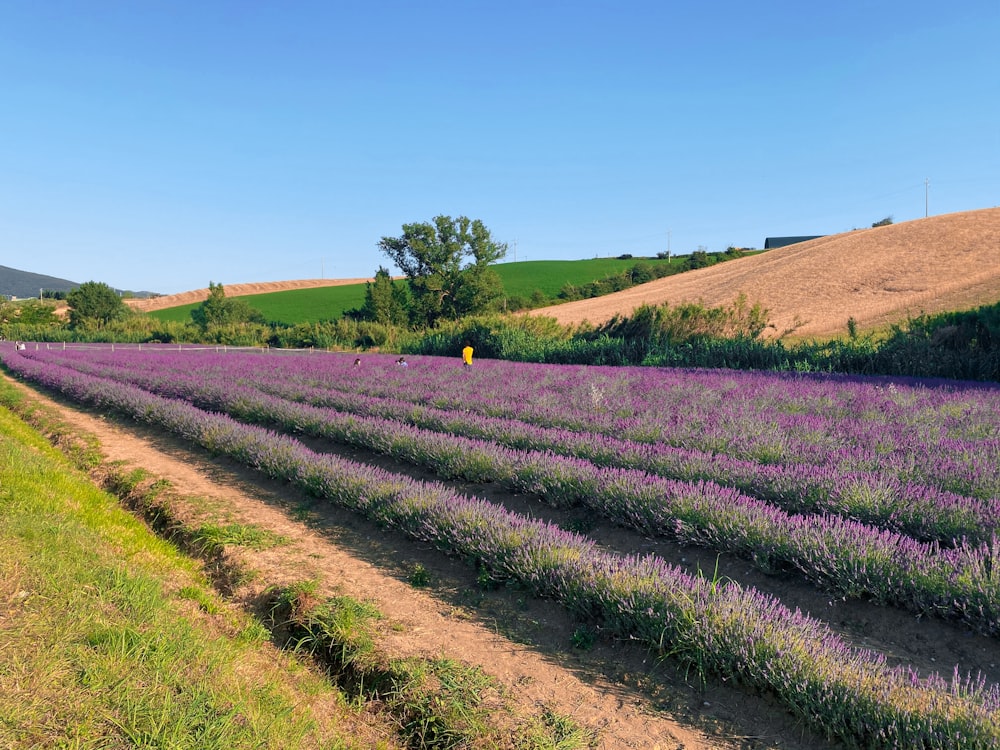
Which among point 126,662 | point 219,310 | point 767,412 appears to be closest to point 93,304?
point 219,310

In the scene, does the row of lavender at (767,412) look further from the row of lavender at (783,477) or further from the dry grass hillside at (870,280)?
the dry grass hillside at (870,280)

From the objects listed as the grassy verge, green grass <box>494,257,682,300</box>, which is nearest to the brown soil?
green grass <box>494,257,682,300</box>

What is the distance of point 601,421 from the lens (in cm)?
786

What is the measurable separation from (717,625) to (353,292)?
85.4m

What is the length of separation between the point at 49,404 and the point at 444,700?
1395cm

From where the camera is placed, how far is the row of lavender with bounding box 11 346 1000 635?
3.39 m

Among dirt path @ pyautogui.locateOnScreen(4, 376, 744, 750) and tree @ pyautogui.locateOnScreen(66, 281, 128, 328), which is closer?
dirt path @ pyautogui.locateOnScreen(4, 376, 744, 750)

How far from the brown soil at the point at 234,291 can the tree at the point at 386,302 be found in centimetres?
4415

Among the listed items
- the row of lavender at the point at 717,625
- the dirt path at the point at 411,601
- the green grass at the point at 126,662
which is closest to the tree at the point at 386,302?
the dirt path at the point at 411,601

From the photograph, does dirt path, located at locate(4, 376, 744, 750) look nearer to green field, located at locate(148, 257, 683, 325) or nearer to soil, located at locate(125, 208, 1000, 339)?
soil, located at locate(125, 208, 1000, 339)

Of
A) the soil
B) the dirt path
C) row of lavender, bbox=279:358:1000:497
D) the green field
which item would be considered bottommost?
the dirt path

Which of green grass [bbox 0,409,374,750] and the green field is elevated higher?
the green field

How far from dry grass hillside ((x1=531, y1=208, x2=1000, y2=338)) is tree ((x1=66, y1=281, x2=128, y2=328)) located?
42593 mm

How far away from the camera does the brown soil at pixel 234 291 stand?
83000mm
